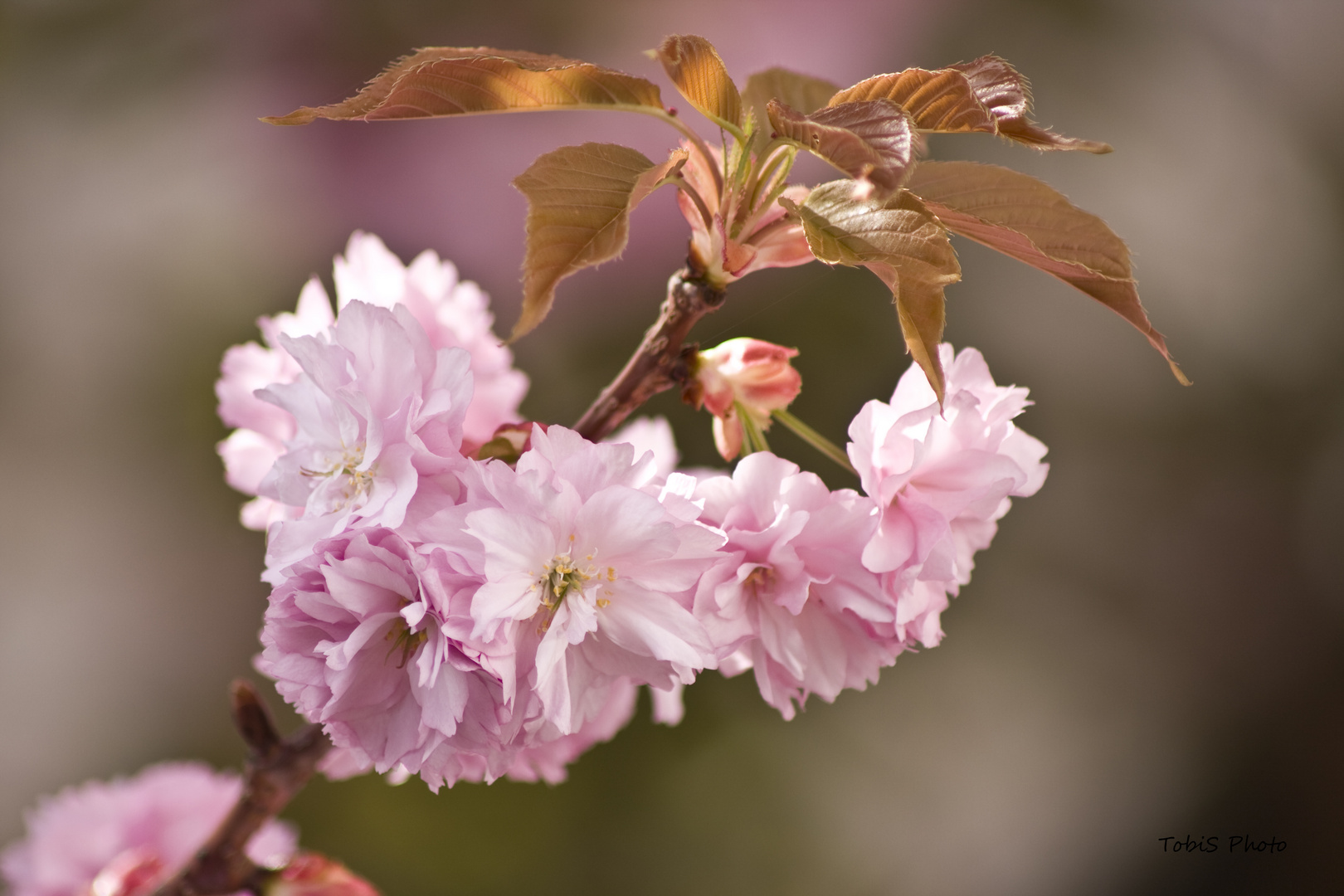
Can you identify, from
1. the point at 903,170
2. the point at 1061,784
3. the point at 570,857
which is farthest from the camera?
the point at 1061,784

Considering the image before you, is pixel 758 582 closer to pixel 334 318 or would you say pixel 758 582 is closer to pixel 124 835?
pixel 334 318

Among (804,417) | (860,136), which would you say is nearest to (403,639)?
(860,136)

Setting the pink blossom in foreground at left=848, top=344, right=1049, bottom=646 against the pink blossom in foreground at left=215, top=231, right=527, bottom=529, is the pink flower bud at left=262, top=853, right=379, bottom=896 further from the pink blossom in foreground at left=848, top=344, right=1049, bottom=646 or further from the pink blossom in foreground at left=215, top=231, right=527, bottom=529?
the pink blossom in foreground at left=848, top=344, right=1049, bottom=646

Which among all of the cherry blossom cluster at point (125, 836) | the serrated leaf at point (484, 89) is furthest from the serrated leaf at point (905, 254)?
the cherry blossom cluster at point (125, 836)

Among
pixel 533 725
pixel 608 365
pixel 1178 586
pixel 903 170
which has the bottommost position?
pixel 1178 586

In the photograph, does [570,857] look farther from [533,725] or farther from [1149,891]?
[533,725]

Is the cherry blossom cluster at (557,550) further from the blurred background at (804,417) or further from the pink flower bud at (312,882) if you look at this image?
the blurred background at (804,417)

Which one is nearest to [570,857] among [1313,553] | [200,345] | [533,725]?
[200,345]
